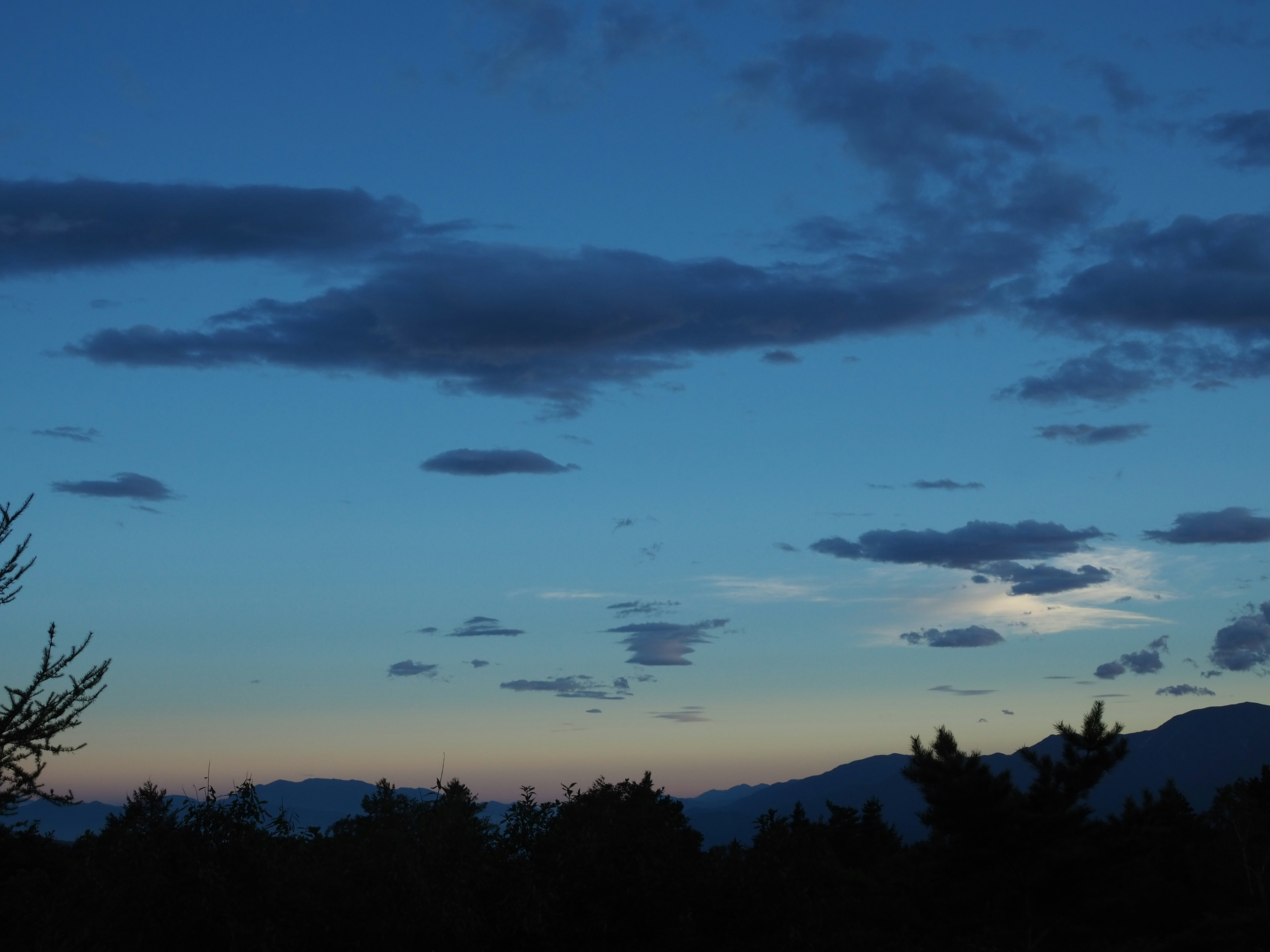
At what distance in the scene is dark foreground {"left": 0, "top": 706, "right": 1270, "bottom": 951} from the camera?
20516 millimetres

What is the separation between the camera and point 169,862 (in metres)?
20.8

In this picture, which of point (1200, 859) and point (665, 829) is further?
point (1200, 859)

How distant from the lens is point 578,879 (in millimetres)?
25844

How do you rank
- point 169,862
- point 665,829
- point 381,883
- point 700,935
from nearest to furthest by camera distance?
point 169,862
point 381,883
point 700,935
point 665,829

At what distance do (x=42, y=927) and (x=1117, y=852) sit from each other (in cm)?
3974

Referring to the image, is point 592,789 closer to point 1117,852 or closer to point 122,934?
point 1117,852

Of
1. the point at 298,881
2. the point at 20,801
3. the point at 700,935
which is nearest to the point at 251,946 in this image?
the point at 298,881

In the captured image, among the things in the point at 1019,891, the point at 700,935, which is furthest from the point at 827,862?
the point at 1019,891

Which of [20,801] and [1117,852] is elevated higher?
[20,801]

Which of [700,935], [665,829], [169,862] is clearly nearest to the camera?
[169,862]

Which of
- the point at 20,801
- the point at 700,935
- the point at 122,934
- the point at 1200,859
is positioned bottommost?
the point at 1200,859

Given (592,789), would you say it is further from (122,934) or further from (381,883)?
(122,934)

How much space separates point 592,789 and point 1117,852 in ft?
72.1

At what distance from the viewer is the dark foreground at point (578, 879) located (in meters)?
20.5
